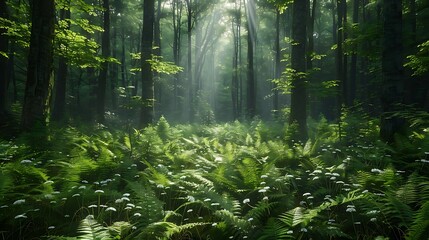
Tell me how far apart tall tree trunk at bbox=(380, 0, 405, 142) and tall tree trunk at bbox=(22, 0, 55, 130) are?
857 cm

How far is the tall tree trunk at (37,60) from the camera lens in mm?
8453

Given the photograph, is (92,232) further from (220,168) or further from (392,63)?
(392,63)

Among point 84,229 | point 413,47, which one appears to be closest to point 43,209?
point 84,229

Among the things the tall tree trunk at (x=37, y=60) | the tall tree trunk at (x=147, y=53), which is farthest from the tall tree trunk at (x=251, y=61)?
the tall tree trunk at (x=37, y=60)

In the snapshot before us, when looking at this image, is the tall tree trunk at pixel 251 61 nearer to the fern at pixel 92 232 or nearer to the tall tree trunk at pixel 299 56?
the tall tree trunk at pixel 299 56

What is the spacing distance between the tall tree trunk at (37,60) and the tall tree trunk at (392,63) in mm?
8572

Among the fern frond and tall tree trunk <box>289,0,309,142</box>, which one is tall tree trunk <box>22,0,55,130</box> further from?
the fern frond

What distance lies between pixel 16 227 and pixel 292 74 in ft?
27.0

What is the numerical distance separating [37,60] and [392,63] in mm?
8948

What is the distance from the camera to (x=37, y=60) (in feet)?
27.9

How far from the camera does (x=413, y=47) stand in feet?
44.2

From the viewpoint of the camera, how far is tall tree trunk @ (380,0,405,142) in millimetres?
7836

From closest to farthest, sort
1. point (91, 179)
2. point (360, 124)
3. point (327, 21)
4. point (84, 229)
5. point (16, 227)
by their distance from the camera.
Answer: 1. point (84, 229)
2. point (16, 227)
3. point (91, 179)
4. point (360, 124)
5. point (327, 21)

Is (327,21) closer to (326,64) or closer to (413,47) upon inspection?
(326,64)
